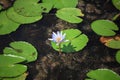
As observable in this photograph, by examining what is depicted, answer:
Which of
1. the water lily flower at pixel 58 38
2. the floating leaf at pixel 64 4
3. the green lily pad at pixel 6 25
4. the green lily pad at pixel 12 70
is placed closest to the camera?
the green lily pad at pixel 12 70

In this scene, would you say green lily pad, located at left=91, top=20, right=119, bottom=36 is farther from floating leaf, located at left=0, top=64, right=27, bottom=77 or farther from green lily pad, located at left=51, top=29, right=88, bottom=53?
floating leaf, located at left=0, top=64, right=27, bottom=77

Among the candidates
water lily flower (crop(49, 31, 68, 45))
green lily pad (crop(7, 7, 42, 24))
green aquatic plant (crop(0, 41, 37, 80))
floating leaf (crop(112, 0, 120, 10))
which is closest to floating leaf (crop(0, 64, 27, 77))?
green aquatic plant (crop(0, 41, 37, 80))

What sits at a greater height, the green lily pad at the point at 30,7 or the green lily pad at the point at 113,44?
the green lily pad at the point at 30,7

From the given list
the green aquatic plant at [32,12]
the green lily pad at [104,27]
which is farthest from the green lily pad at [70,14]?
the green lily pad at [104,27]

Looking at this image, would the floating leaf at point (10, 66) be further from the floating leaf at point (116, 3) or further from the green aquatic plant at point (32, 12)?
the floating leaf at point (116, 3)

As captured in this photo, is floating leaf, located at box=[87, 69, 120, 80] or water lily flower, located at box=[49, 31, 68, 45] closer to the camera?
floating leaf, located at box=[87, 69, 120, 80]
